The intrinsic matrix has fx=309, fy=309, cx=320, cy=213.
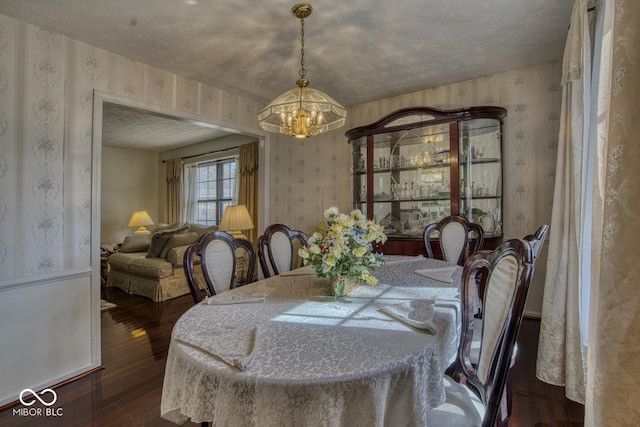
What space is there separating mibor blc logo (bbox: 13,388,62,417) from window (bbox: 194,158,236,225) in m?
4.21

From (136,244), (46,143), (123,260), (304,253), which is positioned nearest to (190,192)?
(136,244)

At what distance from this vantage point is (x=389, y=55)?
2.62 metres

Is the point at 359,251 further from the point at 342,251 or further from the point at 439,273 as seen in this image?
the point at 439,273

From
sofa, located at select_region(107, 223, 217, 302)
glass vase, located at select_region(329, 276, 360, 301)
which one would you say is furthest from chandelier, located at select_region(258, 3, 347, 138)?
sofa, located at select_region(107, 223, 217, 302)

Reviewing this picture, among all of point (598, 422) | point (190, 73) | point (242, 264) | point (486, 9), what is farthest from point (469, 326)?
point (242, 264)

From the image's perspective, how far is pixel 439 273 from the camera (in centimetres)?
184

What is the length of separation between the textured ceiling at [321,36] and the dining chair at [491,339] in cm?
170

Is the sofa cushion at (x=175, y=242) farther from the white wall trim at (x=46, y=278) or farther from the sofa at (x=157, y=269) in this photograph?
the white wall trim at (x=46, y=278)

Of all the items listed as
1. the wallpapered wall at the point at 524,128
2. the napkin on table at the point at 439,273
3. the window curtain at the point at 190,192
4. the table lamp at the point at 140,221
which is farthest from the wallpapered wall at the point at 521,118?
the table lamp at the point at 140,221

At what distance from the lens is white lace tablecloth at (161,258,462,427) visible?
2.56 feet

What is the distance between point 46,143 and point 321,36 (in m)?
2.07

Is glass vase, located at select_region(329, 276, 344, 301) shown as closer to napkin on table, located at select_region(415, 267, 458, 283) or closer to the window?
napkin on table, located at select_region(415, 267, 458, 283)

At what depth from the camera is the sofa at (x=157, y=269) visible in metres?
3.92

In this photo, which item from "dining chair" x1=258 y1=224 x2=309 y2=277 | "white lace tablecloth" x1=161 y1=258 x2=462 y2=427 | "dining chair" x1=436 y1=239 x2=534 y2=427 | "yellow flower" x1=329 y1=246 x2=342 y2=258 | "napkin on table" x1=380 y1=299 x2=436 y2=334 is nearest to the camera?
"white lace tablecloth" x1=161 y1=258 x2=462 y2=427
